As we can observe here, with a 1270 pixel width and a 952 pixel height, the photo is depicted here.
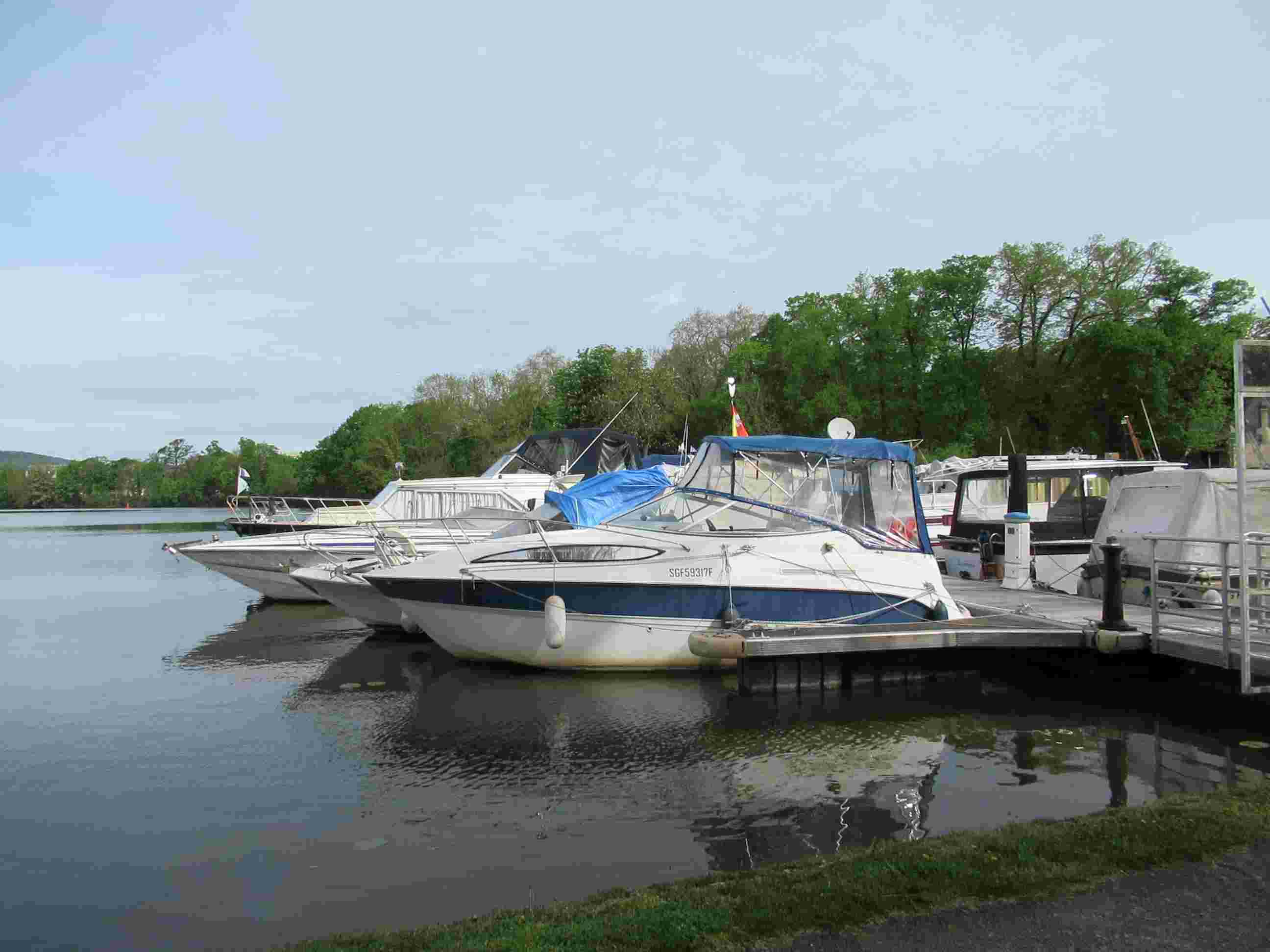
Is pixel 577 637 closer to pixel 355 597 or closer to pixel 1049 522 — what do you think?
pixel 355 597

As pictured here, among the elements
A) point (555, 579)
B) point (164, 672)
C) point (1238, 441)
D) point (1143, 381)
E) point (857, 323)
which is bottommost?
point (164, 672)

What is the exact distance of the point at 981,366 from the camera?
43500 mm

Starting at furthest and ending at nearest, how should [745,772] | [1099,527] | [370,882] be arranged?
1. [1099,527]
2. [745,772]
3. [370,882]

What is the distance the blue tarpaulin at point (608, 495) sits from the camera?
47.3 ft

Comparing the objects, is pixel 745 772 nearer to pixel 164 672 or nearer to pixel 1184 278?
pixel 164 672

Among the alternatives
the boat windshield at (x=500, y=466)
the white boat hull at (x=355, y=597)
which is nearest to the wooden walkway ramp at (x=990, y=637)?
the white boat hull at (x=355, y=597)

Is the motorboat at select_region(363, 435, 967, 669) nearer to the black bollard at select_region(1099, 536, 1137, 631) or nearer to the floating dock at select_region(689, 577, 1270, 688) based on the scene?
the floating dock at select_region(689, 577, 1270, 688)

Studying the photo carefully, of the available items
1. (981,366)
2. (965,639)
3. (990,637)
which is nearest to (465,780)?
(965,639)

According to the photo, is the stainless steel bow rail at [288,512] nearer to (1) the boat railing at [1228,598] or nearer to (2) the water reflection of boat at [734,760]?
(2) the water reflection of boat at [734,760]

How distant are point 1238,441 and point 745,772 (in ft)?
16.5

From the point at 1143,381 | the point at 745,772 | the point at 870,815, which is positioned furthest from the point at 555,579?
the point at 1143,381

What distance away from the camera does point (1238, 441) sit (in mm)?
7715

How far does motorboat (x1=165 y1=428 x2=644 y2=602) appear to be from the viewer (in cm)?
2106

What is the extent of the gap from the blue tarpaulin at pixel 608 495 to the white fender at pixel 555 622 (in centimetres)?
211
